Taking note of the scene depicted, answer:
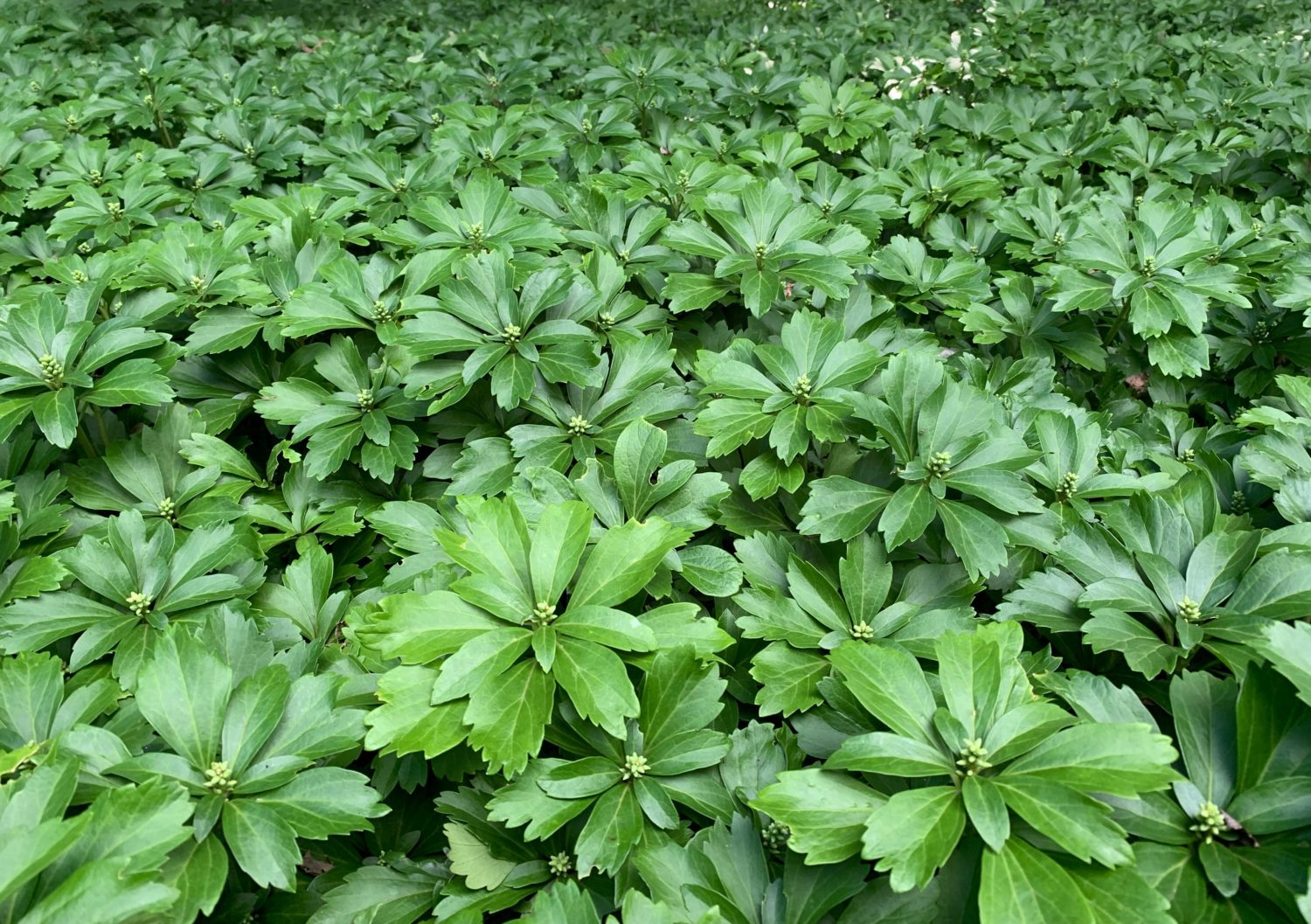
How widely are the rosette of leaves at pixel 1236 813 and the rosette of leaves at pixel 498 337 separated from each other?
4.54 feet

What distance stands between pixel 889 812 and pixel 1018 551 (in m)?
0.83

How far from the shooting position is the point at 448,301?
1985mm

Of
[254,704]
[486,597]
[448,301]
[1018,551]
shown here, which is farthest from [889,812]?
[448,301]

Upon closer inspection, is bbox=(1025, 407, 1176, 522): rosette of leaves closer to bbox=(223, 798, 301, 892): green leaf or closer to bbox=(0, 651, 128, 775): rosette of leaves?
bbox=(223, 798, 301, 892): green leaf

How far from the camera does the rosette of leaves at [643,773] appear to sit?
1290 mm

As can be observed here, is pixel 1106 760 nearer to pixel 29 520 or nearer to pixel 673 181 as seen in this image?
pixel 29 520

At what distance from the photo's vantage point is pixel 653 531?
1429mm

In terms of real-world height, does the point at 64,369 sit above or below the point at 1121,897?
above

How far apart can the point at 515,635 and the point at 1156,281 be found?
2.12 meters

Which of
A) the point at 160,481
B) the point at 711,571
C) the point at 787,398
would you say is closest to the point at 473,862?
the point at 711,571

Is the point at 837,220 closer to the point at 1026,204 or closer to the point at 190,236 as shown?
the point at 1026,204

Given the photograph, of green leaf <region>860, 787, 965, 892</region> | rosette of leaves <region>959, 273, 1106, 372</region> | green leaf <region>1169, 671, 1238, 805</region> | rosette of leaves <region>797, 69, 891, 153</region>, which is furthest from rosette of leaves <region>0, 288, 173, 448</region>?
rosette of leaves <region>797, 69, 891, 153</region>

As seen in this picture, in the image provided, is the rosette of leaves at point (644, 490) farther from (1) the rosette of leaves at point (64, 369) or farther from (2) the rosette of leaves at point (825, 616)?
(1) the rosette of leaves at point (64, 369)

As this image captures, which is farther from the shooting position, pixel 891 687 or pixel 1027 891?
pixel 891 687
